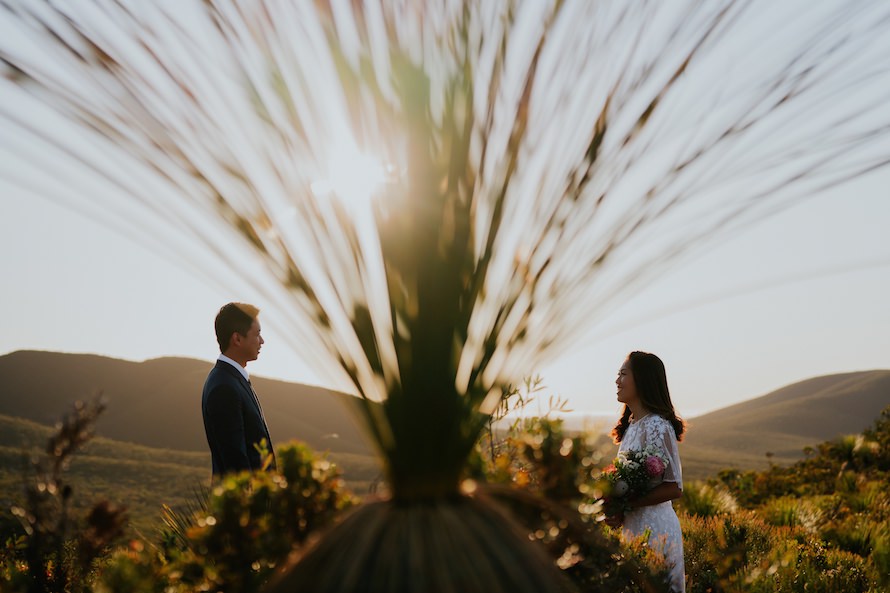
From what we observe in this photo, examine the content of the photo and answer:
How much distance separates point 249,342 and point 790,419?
66.4 meters

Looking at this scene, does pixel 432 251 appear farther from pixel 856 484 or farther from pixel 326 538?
pixel 856 484

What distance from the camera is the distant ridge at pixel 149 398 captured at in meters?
46.4

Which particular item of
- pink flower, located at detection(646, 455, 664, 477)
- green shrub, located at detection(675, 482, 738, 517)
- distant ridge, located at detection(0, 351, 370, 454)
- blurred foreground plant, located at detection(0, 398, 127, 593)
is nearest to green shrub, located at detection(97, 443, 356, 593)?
blurred foreground plant, located at detection(0, 398, 127, 593)

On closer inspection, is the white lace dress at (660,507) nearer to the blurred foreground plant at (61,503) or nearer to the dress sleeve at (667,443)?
the dress sleeve at (667,443)

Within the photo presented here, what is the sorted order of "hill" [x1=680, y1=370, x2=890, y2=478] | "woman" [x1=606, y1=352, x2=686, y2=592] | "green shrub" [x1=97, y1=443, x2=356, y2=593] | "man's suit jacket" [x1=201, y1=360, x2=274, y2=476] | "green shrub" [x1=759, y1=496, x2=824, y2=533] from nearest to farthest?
"green shrub" [x1=97, y1=443, x2=356, y2=593] → "man's suit jacket" [x1=201, y1=360, x2=274, y2=476] → "woman" [x1=606, y1=352, x2=686, y2=592] → "green shrub" [x1=759, y1=496, x2=824, y2=533] → "hill" [x1=680, y1=370, x2=890, y2=478]

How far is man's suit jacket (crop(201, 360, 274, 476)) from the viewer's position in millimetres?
3750

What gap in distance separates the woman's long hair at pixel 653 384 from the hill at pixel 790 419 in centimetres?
4354

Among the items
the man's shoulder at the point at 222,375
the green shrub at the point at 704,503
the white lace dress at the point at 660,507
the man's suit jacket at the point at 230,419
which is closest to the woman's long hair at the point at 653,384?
the white lace dress at the point at 660,507

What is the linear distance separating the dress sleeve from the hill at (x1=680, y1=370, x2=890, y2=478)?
4374cm

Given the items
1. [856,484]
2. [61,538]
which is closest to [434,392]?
[61,538]

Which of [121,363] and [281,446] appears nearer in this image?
[281,446]

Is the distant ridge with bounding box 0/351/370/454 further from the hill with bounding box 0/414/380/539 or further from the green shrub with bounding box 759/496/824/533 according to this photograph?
the green shrub with bounding box 759/496/824/533

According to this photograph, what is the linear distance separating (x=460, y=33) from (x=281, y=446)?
93 cm

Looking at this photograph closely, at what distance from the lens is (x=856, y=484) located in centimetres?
1259
